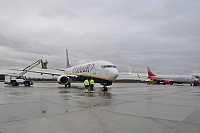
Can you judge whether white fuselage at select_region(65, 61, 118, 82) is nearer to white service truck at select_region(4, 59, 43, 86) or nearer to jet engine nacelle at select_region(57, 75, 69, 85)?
jet engine nacelle at select_region(57, 75, 69, 85)

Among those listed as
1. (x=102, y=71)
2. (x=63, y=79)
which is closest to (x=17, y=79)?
(x=63, y=79)

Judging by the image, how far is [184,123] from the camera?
6.06 m

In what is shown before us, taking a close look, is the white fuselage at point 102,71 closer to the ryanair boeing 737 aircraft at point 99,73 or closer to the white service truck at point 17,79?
the ryanair boeing 737 aircraft at point 99,73

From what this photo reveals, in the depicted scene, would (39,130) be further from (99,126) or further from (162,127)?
(162,127)

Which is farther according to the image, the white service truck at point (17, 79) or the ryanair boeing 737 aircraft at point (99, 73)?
the white service truck at point (17, 79)

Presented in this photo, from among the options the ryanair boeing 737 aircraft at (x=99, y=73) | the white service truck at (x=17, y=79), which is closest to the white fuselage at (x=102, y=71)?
the ryanair boeing 737 aircraft at (x=99, y=73)

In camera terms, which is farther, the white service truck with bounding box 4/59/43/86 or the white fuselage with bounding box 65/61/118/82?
the white service truck with bounding box 4/59/43/86

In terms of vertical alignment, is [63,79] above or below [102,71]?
below

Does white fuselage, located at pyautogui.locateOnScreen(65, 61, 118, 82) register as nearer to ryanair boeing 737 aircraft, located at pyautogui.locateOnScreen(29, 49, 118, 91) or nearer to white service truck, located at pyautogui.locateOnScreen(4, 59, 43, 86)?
ryanair boeing 737 aircraft, located at pyautogui.locateOnScreen(29, 49, 118, 91)

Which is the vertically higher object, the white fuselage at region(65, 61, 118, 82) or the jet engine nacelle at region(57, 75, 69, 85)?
the white fuselage at region(65, 61, 118, 82)

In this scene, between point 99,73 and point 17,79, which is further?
point 17,79

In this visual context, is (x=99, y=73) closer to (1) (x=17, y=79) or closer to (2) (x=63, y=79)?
(2) (x=63, y=79)

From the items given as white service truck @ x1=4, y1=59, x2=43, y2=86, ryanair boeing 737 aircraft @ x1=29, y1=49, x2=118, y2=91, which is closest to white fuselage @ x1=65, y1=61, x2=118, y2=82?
ryanair boeing 737 aircraft @ x1=29, y1=49, x2=118, y2=91

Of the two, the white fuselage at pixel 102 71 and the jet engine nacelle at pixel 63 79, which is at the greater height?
the white fuselage at pixel 102 71
